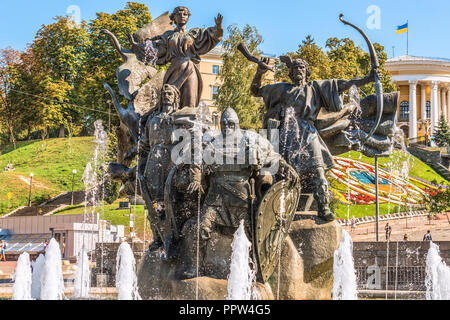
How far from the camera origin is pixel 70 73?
55188mm

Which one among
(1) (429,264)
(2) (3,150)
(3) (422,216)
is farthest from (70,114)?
(1) (429,264)

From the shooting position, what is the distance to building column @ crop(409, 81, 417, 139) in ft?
265

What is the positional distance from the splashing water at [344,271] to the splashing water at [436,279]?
1.68m

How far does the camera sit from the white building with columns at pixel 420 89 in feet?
266

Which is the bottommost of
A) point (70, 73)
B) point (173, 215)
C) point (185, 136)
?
point (173, 215)

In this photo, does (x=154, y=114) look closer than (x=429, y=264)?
Yes

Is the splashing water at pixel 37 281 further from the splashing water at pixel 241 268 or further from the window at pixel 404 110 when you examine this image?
the window at pixel 404 110

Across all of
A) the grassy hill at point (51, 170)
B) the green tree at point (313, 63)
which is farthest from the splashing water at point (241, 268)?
the grassy hill at point (51, 170)

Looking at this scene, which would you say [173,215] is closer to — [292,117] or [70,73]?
[292,117]

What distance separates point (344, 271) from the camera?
9.52 m

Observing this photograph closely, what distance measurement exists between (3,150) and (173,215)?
5619 centimetres

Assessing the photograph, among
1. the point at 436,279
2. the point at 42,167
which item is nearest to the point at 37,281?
the point at 436,279

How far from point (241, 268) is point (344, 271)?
1.58 metres
